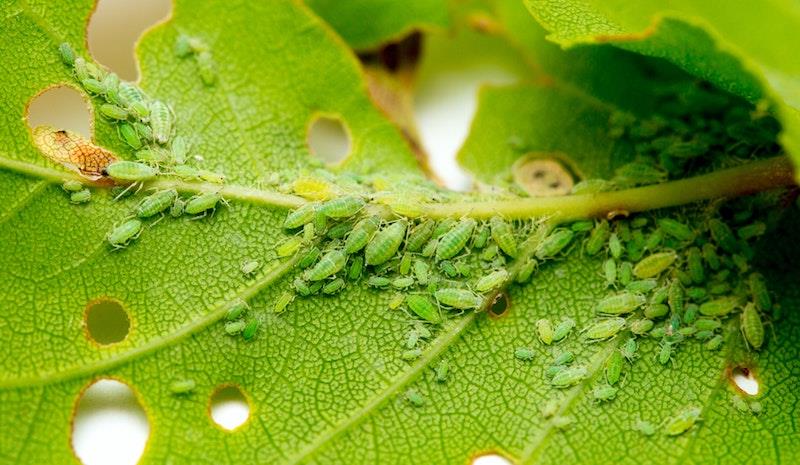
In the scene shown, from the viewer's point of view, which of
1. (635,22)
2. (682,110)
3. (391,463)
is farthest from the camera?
(682,110)

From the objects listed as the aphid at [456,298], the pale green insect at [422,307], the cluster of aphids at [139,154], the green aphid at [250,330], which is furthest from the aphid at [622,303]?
the cluster of aphids at [139,154]

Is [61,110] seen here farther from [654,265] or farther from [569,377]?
[654,265]

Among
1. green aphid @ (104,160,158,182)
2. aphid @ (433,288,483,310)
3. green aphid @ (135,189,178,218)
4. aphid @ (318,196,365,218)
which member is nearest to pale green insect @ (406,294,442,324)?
aphid @ (433,288,483,310)

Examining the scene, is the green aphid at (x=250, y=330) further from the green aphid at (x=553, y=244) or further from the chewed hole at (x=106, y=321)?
the green aphid at (x=553, y=244)

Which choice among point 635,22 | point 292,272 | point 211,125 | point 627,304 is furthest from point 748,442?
point 211,125

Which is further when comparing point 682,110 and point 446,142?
point 446,142

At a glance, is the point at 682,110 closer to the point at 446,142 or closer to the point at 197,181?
the point at 446,142
